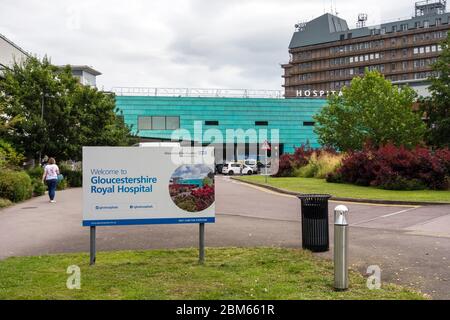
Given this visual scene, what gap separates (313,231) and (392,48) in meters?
133

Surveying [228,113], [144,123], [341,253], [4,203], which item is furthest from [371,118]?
[144,123]

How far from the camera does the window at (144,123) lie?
277ft

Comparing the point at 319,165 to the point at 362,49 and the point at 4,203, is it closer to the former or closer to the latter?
the point at 4,203

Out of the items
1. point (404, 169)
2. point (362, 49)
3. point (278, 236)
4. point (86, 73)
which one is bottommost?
point (278, 236)

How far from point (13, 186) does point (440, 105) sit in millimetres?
31658

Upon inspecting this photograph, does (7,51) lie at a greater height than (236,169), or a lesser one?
greater

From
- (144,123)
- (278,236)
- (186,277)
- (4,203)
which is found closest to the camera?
(186,277)

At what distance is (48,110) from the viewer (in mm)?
28859

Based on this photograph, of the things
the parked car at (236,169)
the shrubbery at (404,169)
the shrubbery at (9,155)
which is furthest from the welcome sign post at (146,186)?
the parked car at (236,169)

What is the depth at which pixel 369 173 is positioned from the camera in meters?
26.7

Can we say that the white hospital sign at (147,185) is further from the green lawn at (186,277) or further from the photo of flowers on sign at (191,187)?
the green lawn at (186,277)
